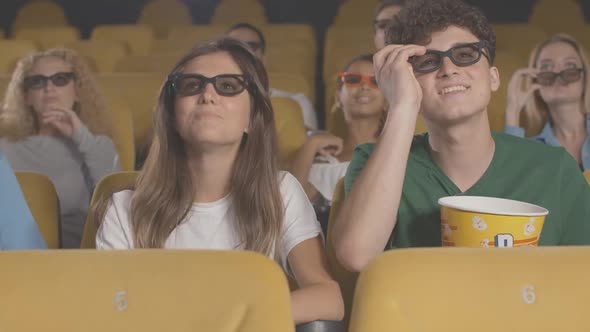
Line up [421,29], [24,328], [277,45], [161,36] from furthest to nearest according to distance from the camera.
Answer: [161,36] < [277,45] < [421,29] < [24,328]

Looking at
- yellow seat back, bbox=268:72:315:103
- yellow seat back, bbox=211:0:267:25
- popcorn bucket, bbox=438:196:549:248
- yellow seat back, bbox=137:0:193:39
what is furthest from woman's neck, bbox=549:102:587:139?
yellow seat back, bbox=137:0:193:39

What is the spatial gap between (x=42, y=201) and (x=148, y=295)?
46.7 inches

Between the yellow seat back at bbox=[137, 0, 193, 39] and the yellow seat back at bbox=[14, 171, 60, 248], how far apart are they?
593cm

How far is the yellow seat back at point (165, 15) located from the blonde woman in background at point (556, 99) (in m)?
5.05

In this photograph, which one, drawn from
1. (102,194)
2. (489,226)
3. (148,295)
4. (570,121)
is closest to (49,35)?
(570,121)

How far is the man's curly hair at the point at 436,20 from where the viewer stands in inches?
69.5

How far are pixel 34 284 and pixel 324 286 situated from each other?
0.67 meters

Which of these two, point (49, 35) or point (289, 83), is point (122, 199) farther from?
point (49, 35)

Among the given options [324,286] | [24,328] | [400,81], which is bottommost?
[324,286]

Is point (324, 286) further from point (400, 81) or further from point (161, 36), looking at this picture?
point (161, 36)

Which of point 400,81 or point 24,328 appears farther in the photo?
point 400,81

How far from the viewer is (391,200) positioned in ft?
5.37

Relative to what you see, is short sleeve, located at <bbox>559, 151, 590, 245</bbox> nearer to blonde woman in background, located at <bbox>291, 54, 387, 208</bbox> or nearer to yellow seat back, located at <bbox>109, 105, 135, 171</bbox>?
blonde woman in background, located at <bbox>291, 54, 387, 208</bbox>

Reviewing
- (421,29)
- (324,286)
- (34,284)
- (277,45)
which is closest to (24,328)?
(34,284)
